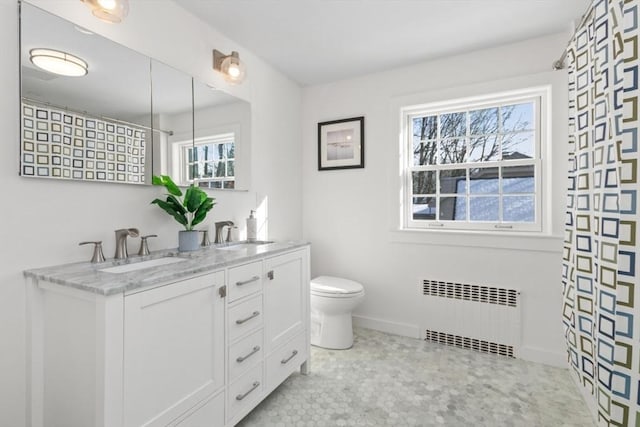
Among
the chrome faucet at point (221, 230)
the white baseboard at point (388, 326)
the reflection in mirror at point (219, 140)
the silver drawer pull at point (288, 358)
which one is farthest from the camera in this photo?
the white baseboard at point (388, 326)

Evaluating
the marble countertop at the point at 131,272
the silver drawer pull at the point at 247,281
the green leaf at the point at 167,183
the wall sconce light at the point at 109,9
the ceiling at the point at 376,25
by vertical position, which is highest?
the ceiling at the point at 376,25

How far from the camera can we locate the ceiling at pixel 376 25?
1892mm

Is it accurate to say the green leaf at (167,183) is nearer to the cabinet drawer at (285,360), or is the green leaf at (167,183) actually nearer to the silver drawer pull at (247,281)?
the silver drawer pull at (247,281)

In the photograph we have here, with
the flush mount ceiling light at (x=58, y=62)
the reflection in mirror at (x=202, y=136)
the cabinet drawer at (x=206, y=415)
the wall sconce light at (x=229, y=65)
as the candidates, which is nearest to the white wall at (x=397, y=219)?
the reflection in mirror at (x=202, y=136)

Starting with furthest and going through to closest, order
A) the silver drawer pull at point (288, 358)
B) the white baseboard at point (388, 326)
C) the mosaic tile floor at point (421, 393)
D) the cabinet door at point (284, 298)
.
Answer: the white baseboard at point (388, 326), the silver drawer pull at point (288, 358), the cabinet door at point (284, 298), the mosaic tile floor at point (421, 393)

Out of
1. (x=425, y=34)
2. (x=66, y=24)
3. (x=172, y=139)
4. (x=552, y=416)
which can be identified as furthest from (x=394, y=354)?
(x=66, y=24)

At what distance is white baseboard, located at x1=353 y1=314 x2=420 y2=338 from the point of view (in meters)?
2.67

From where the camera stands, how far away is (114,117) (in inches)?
62.4

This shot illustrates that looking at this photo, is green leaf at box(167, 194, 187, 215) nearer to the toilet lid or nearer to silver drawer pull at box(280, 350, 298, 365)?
silver drawer pull at box(280, 350, 298, 365)

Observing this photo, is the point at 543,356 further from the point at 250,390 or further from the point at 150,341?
the point at 150,341

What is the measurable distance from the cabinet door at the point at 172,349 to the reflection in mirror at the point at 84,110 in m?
0.75

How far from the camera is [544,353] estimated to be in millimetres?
2223

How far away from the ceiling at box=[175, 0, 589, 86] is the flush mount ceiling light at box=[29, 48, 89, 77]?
0.77 m

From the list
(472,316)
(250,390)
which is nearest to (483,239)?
(472,316)
